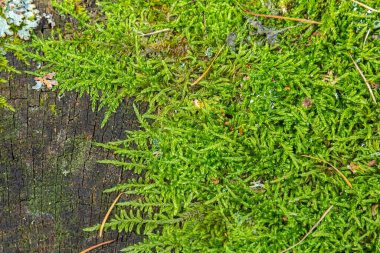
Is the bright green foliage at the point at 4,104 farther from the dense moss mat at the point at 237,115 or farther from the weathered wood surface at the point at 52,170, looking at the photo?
the dense moss mat at the point at 237,115

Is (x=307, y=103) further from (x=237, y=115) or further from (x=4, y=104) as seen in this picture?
(x=4, y=104)

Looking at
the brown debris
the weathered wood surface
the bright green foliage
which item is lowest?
the weathered wood surface

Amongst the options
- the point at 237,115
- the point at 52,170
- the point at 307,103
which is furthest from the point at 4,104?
the point at 307,103

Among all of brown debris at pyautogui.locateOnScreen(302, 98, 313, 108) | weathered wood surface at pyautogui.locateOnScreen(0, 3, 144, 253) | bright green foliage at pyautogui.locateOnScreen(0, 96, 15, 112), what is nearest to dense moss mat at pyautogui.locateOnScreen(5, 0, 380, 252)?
brown debris at pyautogui.locateOnScreen(302, 98, 313, 108)

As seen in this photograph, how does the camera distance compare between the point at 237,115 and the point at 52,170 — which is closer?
the point at 237,115

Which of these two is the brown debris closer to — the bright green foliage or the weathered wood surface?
the weathered wood surface

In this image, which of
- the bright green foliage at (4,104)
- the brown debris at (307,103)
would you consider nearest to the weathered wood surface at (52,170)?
the bright green foliage at (4,104)

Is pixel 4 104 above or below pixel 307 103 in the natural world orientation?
below
